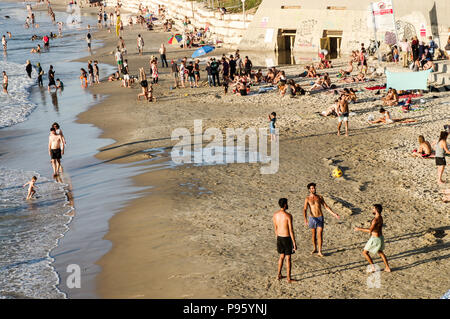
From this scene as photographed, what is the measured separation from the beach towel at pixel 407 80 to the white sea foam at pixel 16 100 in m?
17.0

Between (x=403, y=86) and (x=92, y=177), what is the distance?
14.0 m

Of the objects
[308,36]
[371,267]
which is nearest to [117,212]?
[371,267]

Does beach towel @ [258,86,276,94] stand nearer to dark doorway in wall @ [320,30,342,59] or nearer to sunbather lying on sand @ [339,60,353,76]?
sunbather lying on sand @ [339,60,353,76]

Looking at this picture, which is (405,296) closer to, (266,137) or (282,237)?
(282,237)

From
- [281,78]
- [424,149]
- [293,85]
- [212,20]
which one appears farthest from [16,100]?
[424,149]

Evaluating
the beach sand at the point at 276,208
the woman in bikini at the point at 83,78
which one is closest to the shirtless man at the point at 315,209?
the beach sand at the point at 276,208

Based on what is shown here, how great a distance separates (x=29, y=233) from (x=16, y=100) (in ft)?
66.6

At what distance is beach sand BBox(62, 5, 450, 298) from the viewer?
11.0 metres

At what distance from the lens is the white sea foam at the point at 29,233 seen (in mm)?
11969

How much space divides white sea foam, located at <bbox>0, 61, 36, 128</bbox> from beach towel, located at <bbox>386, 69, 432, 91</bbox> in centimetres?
1700

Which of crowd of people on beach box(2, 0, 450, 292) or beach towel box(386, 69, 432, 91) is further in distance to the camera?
beach towel box(386, 69, 432, 91)

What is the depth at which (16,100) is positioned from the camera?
33.0 meters

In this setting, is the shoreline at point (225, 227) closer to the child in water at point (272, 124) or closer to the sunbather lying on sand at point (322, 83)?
the child in water at point (272, 124)

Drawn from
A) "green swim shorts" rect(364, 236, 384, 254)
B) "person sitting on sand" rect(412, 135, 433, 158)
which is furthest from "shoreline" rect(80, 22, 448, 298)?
"person sitting on sand" rect(412, 135, 433, 158)
